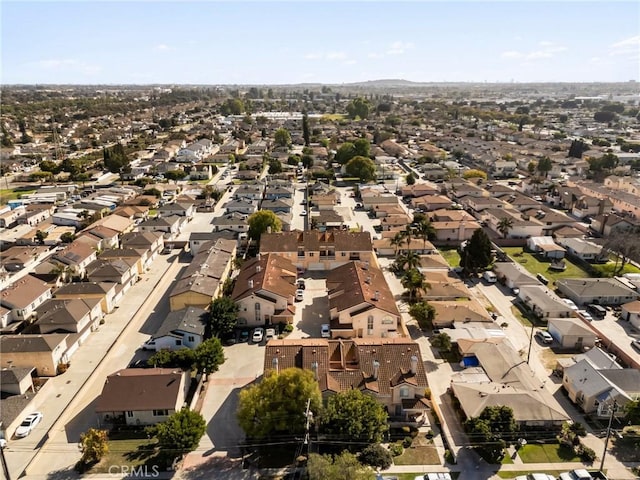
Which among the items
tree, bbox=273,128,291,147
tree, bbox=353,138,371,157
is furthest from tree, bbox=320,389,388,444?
tree, bbox=273,128,291,147

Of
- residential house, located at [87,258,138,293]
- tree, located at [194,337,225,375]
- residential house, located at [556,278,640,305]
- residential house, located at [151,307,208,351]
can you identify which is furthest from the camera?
residential house, located at [87,258,138,293]

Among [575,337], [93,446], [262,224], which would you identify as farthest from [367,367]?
[262,224]

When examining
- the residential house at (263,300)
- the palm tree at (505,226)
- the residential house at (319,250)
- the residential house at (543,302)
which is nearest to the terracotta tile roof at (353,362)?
the residential house at (263,300)

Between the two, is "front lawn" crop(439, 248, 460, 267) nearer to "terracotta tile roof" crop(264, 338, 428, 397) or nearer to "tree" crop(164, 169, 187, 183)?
"terracotta tile roof" crop(264, 338, 428, 397)

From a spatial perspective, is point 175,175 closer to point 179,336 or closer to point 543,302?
point 179,336

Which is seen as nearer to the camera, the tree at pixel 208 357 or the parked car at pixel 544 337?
the tree at pixel 208 357

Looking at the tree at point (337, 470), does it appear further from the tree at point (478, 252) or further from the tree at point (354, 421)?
the tree at point (478, 252)
